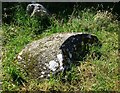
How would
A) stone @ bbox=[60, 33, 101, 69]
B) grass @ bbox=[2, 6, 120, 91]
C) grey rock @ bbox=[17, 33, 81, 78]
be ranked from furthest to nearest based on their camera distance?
stone @ bbox=[60, 33, 101, 69] < grey rock @ bbox=[17, 33, 81, 78] < grass @ bbox=[2, 6, 120, 91]

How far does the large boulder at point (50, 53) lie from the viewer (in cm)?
→ 604

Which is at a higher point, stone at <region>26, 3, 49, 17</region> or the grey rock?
stone at <region>26, 3, 49, 17</region>

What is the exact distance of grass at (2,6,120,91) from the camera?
5918 millimetres

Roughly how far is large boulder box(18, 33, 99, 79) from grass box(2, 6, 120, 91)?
16 centimetres

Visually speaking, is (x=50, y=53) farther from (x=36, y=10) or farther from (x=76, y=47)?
(x=36, y=10)

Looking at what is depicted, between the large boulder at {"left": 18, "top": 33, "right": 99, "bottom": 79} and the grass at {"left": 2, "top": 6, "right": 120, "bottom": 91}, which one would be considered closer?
the grass at {"left": 2, "top": 6, "right": 120, "bottom": 91}

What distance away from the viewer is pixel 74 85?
236 inches

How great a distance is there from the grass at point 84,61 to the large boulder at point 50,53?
155 millimetres

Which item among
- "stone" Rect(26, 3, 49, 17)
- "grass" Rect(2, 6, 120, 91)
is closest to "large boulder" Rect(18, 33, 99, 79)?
"grass" Rect(2, 6, 120, 91)

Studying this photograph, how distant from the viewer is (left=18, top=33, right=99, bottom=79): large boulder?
6.04 metres

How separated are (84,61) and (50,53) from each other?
0.69 m

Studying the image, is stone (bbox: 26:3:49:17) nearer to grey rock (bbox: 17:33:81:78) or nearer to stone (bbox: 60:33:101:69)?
grey rock (bbox: 17:33:81:78)

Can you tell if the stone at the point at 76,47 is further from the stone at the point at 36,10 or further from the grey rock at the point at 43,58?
the stone at the point at 36,10

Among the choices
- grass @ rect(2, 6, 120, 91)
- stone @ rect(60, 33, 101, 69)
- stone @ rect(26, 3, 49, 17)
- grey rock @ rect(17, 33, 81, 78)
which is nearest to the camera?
grass @ rect(2, 6, 120, 91)
